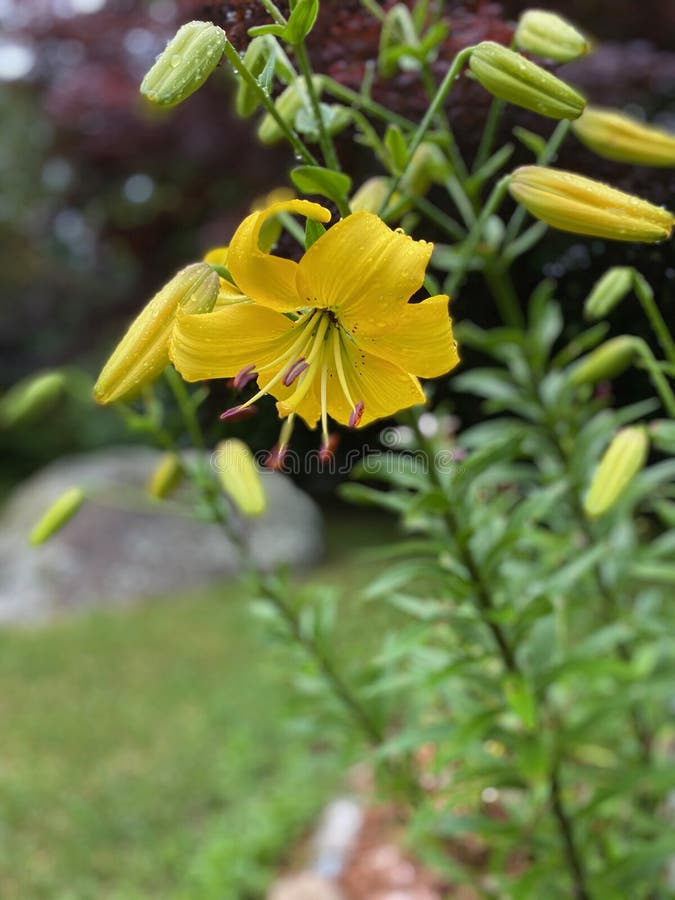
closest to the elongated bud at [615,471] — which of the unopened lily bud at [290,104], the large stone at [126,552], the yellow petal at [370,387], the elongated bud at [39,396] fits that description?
the yellow petal at [370,387]

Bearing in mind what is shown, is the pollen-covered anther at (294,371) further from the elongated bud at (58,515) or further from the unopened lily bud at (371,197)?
the elongated bud at (58,515)

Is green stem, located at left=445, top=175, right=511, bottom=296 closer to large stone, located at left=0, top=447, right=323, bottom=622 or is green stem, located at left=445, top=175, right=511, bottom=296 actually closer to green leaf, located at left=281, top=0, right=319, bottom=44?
green leaf, located at left=281, top=0, right=319, bottom=44

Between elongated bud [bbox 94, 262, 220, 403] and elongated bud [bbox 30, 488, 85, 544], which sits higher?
elongated bud [bbox 94, 262, 220, 403]

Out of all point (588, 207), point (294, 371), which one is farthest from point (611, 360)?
point (294, 371)

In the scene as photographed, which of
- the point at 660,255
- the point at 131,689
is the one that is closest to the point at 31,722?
the point at 131,689

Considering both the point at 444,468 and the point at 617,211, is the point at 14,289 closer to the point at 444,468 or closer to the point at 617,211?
the point at 444,468

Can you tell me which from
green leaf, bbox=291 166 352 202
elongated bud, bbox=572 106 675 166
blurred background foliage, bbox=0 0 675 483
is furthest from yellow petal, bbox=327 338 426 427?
elongated bud, bbox=572 106 675 166

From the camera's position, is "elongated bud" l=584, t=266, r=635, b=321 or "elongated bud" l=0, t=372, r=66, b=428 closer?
"elongated bud" l=584, t=266, r=635, b=321
